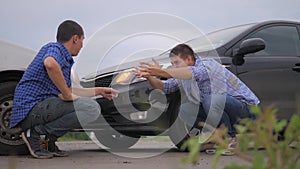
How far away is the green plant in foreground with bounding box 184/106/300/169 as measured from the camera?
3.88ft

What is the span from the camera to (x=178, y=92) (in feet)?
19.4

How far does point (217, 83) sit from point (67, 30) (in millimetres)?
1555

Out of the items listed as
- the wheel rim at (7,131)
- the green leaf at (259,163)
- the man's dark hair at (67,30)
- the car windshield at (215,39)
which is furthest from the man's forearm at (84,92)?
the green leaf at (259,163)

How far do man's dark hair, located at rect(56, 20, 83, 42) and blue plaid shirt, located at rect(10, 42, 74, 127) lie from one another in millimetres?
130

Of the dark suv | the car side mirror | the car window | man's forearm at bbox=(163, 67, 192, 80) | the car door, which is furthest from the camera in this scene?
the car window

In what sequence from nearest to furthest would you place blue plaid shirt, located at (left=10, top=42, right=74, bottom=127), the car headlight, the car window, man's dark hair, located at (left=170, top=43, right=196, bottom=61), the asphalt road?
the asphalt road
blue plaid shirt, located at (left=10, top=42, right=74, bottom=127)
man's dark hair, located at (left=170, top=43, right=196, bottom=61)
the car headlight
the car window

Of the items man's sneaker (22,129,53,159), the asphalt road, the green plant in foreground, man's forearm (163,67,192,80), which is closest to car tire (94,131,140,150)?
the asphalt road

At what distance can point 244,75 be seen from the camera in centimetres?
626

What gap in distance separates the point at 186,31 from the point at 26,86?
1.60 m

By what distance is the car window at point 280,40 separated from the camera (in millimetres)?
6664

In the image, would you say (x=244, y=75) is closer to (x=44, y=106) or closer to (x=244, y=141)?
(x=44, y=106)

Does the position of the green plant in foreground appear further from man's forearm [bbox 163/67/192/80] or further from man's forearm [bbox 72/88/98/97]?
man's forearm [bbox 72/88/98/97]

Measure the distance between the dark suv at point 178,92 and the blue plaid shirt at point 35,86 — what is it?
1.08 feet

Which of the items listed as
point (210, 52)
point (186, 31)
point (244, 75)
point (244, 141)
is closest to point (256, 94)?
point (244, 75)
